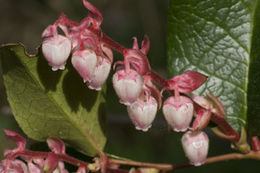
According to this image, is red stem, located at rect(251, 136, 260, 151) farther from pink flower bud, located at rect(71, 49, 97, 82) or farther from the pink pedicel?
pink flower bud, located at rect(71, 49, 97, 82)

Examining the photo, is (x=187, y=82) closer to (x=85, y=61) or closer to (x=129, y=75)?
(x=129, y=75)

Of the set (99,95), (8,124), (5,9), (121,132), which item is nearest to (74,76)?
(99,95)

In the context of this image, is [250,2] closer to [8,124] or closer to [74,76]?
[74,76]

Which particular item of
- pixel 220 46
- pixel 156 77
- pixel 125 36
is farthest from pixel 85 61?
pixel 125 36

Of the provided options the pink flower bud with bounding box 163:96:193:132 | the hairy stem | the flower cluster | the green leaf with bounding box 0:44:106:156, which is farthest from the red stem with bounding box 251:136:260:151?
the green leaf with bounding box 0:44:106:156

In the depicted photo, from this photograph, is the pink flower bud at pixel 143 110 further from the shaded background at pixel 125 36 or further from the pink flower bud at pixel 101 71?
the shaded background at pixel 125 36

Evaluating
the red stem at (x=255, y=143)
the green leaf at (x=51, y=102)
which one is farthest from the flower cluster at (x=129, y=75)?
the red stem at (x=255, y=143)

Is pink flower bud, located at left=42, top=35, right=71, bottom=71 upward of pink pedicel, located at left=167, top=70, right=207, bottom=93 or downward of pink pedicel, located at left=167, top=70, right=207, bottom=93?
upward
